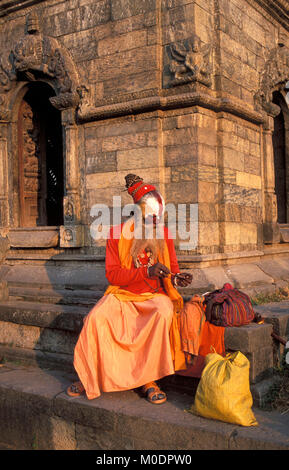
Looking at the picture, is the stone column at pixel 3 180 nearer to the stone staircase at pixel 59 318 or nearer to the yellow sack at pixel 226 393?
the stone staircase at pixel 59 318

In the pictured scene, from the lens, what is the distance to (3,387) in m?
4.34

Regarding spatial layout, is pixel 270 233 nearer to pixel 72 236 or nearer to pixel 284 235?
pixel 284 235

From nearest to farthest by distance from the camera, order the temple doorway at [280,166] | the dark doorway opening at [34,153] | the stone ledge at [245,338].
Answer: the stone ledge at [245,338], the dark doorway opening at [34,153], the temple doorway at [280,166]

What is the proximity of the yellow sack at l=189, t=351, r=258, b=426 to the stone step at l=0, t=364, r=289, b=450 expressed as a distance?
0.06m

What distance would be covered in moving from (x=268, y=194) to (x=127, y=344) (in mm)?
4425

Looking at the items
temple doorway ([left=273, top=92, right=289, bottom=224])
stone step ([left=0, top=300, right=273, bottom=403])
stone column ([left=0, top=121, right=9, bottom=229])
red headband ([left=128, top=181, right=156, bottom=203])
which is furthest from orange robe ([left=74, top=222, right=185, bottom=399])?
temple doorway ([left=273, top=92, right=289, bottom=224])

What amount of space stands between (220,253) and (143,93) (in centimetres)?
224

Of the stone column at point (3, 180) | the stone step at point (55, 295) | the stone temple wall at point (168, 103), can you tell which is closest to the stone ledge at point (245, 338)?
the stone temple wall at point (168, 103)

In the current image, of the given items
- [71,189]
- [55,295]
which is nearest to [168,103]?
[71,189]

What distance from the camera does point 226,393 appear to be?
327 cm

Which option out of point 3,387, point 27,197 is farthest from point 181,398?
point 27,197

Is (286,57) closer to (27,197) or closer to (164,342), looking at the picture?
(27,197)

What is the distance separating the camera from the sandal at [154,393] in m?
3.74

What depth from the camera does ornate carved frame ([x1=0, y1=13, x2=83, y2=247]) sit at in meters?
6.53
